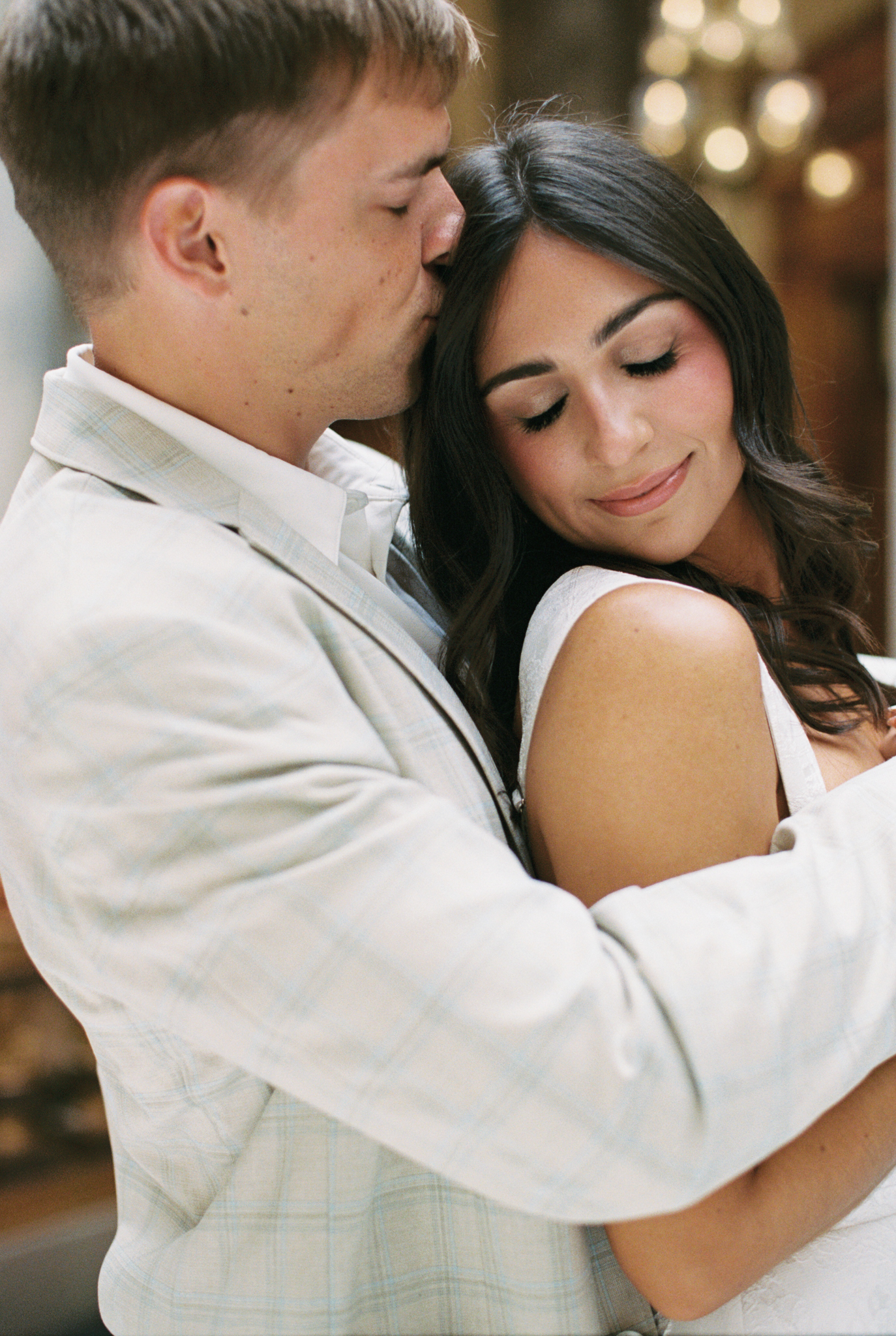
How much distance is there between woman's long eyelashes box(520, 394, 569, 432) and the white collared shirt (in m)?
0.17

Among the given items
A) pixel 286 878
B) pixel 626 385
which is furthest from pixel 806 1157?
pixel 626 385

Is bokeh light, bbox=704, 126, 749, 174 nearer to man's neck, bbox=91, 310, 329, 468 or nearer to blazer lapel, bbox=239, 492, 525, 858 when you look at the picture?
man's neck, bbox=91, 310, 329, 468

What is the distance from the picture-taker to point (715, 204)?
4.52 meters

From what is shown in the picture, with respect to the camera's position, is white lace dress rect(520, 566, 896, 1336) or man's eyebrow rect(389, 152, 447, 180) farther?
man's eyebrow rect(389, 152, 447, 180)

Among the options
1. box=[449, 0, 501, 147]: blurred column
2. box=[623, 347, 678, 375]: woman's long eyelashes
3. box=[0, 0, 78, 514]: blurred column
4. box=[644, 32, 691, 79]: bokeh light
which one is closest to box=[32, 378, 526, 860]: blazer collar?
box=[623, 347, 678, 375]: woman's long eyelashes

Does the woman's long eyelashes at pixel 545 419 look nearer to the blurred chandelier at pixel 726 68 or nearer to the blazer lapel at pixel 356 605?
the blazer lapel at pixel 356 605

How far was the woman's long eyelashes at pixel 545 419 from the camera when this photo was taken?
1149 millimetres

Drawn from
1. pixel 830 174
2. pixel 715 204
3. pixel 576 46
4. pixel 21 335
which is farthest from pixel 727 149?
pixel 21 335

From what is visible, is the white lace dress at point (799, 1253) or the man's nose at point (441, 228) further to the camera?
the man's nose at point (441, 228)

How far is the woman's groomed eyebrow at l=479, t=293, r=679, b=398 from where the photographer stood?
1.10m

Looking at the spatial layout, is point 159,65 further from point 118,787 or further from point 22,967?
point 22,967

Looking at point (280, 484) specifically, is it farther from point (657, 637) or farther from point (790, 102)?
point (790, 102)

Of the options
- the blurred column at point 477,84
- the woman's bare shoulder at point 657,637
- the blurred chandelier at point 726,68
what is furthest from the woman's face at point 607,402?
the blurred column at point 477,84

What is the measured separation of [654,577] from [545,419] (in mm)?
197
